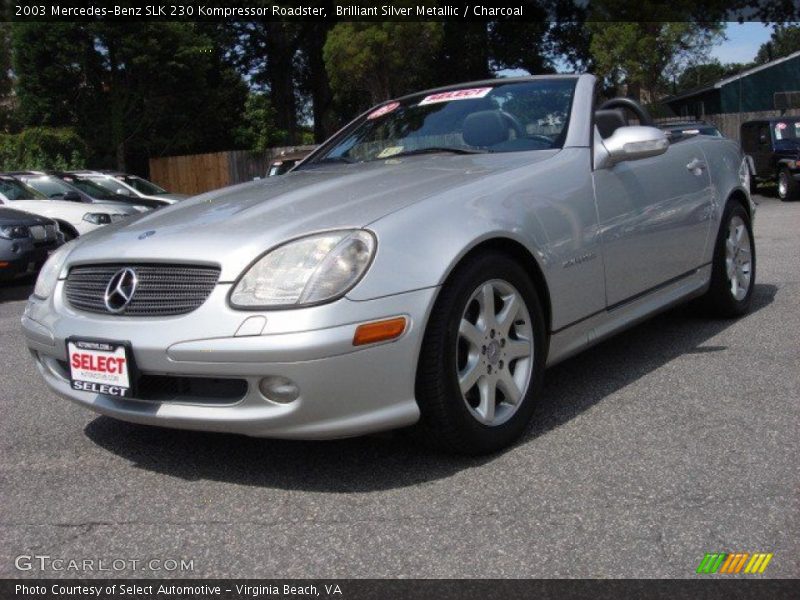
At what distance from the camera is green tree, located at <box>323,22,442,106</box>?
27969 millimetres

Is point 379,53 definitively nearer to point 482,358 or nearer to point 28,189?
point 28,189

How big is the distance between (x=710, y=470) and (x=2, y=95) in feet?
156

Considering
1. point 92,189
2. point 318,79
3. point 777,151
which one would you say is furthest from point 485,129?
point 318,79

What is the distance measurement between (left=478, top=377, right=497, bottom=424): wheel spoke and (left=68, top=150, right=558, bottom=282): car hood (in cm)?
71

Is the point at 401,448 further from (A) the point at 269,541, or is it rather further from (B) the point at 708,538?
(B) the point at 708,538

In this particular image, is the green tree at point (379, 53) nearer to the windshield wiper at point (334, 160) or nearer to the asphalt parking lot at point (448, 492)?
the windshield wiper at point (334, 160)

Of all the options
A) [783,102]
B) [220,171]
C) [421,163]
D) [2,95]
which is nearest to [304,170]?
[421,163]

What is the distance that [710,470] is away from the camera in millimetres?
3082

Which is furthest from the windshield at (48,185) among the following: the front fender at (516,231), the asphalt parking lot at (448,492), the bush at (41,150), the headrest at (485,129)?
the front fender at (516,231)

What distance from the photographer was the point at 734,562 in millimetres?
2457

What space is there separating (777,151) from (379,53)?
45.1 ft

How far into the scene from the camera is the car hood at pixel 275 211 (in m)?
3.08

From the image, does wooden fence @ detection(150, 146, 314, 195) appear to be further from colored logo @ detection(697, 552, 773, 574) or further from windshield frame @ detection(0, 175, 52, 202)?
colored logo @ detection(697, 552, 773, 574)

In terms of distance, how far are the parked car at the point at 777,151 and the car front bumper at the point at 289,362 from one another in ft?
51.7
